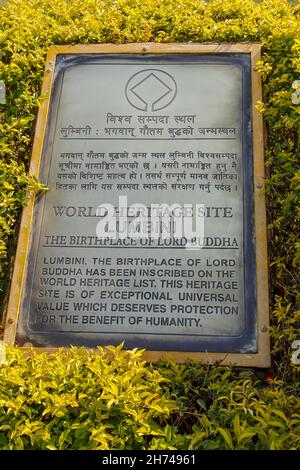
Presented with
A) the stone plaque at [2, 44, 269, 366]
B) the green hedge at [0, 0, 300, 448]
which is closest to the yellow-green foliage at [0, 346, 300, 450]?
the green hedge at [0, 0, 300, 448]

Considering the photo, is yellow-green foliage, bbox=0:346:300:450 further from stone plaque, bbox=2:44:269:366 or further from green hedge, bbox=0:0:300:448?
stone plaque, bbox=2:44:269:366

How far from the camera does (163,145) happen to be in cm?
343

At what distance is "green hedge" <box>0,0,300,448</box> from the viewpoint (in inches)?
91.4

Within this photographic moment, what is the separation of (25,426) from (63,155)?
68.7 inches

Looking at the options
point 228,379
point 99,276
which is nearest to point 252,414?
point 228,379

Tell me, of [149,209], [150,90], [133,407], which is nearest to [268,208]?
[149,209]

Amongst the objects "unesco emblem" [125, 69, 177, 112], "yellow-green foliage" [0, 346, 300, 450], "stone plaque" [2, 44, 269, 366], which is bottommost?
"yellow-green foliage" [0, 346, 300, 450]

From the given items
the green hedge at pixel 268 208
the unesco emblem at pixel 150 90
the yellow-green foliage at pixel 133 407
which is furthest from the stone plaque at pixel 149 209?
the yellow-green foliage at pixel 133 407

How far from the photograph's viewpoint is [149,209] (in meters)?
3.25

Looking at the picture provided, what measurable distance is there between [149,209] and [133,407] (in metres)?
1.26

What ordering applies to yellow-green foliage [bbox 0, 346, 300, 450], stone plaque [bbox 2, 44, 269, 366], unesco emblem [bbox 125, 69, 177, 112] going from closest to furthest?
yellow-green foliage [bbox 0, 346, 300, 450] → stone plaque [bbox 2, 44, 269, 366] → unesco emblem [bbox 125, 69, 177, 112]

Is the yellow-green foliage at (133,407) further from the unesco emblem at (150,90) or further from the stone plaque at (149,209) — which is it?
the unesco emblem at (150,90)
